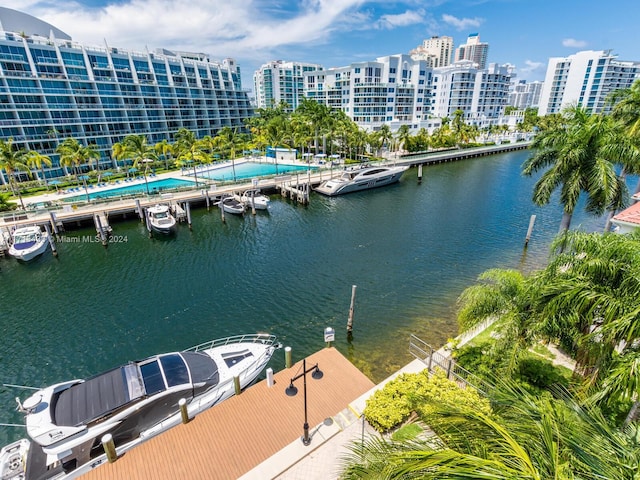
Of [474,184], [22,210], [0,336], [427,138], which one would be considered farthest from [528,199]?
[22,210]

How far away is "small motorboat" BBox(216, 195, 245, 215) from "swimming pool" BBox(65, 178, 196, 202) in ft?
26.1

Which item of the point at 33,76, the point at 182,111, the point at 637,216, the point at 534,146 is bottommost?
the point at 637,216

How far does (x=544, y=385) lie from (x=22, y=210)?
4691 centimetres

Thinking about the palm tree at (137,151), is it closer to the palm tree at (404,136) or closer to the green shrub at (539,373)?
the green shrub at (539,373)

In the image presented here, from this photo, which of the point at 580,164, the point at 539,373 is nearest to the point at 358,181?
the point at 580,164

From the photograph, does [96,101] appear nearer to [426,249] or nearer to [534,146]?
[426,249]

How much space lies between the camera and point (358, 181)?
49719 mm

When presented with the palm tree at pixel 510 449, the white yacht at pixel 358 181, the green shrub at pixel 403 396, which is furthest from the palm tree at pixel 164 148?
the palm tree at pixel 510 449

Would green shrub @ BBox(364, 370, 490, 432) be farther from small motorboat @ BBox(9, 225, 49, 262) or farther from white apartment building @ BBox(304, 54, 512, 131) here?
white apartment building @ BBox(304, 54, 512, 131)

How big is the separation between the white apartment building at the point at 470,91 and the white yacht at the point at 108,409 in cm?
11331

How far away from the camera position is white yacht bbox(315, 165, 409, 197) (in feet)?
159

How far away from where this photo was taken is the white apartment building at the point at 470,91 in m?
104

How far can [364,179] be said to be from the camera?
5028cm

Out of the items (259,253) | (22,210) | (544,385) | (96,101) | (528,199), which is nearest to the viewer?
(544,385)
